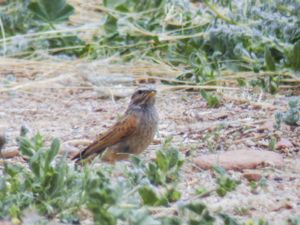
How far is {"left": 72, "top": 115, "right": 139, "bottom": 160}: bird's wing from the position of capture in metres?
6.67

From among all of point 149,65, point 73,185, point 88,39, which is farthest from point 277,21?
point 73,185

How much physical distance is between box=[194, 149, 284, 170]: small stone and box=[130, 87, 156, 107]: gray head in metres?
0.83

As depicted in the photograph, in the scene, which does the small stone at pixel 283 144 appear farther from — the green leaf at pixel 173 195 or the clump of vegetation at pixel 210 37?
the green leaf at pixel 173 195

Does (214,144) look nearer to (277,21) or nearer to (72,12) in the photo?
(277,21)

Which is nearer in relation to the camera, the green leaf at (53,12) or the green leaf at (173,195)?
the green leaf at (173,195)

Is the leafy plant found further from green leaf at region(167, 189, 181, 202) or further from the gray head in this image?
green leaf at region(167, 189, 181, 202)

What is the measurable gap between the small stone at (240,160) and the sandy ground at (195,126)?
0.20ft

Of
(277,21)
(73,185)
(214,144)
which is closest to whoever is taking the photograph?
(73,185)

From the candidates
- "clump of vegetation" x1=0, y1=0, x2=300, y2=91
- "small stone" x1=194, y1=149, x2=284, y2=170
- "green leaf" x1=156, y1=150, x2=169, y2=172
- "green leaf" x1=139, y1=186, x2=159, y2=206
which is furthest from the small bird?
"green leaf" x1=139, y1=186, x2=159, y2=206

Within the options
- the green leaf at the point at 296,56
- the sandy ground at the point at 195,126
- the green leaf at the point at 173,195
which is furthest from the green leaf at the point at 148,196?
the green leaf at the point at 296,56

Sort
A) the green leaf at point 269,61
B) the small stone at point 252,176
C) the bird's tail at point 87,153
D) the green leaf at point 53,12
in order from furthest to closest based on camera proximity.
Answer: the green leaf at point 53,12 → the green leaf at point 269,61 → the bird's tail at point 87,153 → the small stone at point 252,176

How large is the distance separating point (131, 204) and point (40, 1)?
5.65 meters

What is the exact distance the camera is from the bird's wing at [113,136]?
263 inches

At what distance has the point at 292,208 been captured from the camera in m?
5.46
